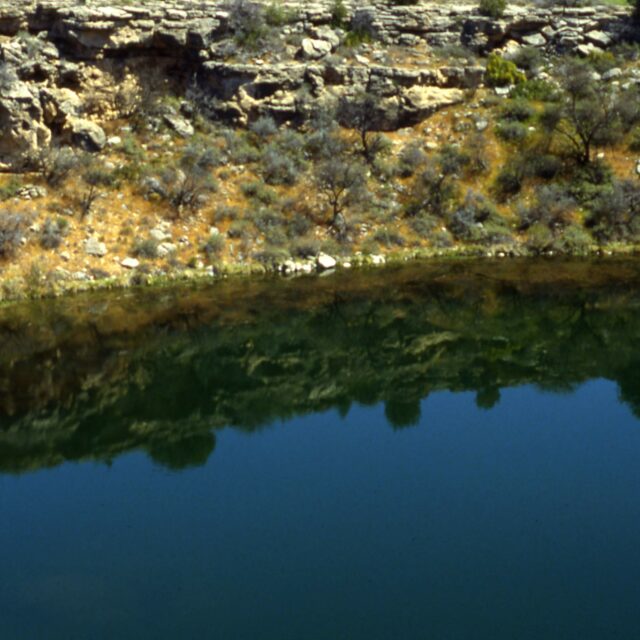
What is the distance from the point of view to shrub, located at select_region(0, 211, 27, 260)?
88.8ft

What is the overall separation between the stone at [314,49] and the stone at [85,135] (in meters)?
9.13

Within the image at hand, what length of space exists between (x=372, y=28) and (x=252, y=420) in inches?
937

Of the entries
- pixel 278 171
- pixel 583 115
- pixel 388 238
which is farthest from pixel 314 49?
pixel 583 115

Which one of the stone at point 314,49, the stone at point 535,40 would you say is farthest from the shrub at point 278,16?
the stone at point 535,40

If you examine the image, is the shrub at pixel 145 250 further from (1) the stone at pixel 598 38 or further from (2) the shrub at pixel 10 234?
(1) the stone at pixel 598 38

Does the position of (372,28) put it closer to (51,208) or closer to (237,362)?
(51,208)

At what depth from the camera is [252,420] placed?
63.8ft

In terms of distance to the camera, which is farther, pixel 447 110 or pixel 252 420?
pixel 447 110

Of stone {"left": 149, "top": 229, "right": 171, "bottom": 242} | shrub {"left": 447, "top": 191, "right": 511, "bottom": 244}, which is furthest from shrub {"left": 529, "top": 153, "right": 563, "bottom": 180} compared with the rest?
stone {"left": 149, "top": 229, "right": 171, "bottom": 242}

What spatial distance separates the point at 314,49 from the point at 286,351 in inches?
675

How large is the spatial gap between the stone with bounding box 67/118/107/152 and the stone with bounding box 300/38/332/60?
30.0 feet

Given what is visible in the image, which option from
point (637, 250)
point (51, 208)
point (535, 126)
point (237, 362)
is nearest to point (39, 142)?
point (51, 208)

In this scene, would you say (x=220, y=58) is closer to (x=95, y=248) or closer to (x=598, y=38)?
(x=95, y=248)

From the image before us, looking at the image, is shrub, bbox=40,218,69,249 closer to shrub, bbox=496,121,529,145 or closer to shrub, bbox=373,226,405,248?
shrub, bbox=373,226,405,248
